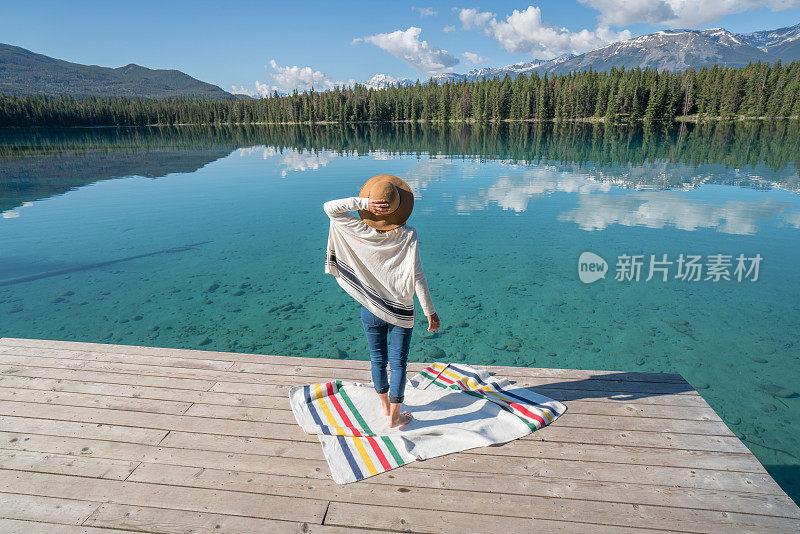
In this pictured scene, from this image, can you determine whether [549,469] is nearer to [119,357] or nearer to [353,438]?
[353,438]

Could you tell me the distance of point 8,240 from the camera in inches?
642

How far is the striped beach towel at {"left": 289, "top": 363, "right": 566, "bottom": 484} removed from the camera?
3627 mm

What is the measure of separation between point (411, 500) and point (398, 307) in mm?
1575

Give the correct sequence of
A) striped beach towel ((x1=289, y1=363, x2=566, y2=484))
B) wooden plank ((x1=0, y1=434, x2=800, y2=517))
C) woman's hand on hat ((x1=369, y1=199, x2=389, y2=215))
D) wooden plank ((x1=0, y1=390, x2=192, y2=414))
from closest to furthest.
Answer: wooden plank ((x1=0, y1=434, x2=800, y2=517)), woman's hand on hat ((x1=369, y1=199, x2=389, y2=215)), striped beach towel ((x1=289, y1=363, x2=566, y2=484)), wooden plank ((x1=0, y1=390, x2=192, y2=414))

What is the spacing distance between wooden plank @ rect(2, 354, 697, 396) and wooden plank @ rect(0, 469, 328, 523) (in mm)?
1597

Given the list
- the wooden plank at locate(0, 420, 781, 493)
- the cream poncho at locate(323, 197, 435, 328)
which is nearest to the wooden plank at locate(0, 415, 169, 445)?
the wooden plank at locate(0, 420, 781, 493)

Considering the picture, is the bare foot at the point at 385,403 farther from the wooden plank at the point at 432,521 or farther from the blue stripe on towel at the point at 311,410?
the wooden plank at the point at 432,521

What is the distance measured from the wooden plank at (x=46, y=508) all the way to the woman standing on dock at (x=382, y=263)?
2506 mm

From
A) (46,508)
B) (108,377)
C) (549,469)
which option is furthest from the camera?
(108,377)

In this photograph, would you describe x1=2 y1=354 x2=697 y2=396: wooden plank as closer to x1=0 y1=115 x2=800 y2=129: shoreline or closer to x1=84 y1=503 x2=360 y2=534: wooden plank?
x1=84 y1=503 x2=360 y2=534: wooden plank

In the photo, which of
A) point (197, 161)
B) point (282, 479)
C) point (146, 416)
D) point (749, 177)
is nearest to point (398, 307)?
point (282, 479)

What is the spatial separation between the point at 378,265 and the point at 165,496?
2537 millimetres

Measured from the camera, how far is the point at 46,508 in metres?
3.06

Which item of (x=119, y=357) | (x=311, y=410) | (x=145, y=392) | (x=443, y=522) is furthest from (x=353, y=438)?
(x=119, y=357)
